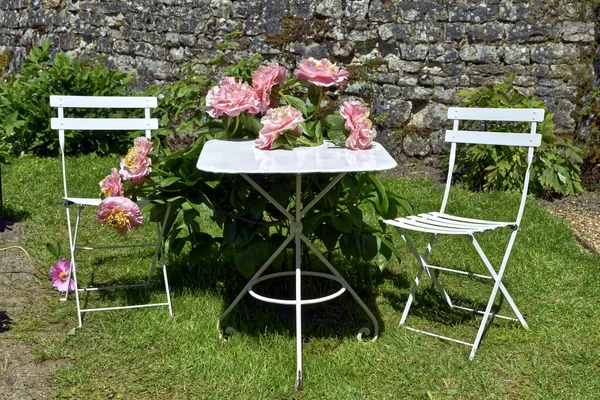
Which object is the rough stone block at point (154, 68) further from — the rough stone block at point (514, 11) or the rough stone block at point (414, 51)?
the rough stone block at point (514, 11)

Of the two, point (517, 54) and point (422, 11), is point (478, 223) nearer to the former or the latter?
point (517, 54)

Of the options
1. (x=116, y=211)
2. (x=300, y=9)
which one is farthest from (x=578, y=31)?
(x=116, y=211)

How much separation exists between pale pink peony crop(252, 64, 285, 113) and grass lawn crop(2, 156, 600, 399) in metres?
0.98

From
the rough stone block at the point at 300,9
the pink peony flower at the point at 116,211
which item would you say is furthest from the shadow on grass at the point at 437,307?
the rough stone block at the point at 300,9

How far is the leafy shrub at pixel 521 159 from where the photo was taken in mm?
6328

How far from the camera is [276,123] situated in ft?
11.4

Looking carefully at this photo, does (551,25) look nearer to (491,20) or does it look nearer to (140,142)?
(491,20)

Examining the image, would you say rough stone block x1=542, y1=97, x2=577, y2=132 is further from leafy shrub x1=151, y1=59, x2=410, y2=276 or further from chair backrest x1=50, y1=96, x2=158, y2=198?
chair backrest x1=50, y1=96, x2=158, y2=198

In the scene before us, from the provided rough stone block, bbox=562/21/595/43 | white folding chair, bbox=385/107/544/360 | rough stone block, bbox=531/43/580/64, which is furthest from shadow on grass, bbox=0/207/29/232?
rough stone block, bbox=562/21/595/43

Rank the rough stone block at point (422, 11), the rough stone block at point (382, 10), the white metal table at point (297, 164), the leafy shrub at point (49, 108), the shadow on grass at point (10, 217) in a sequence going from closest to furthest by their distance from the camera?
the white metal table at point (297, 164)
the shadow on grass at point (10, 217)
the rough stone block at point (422, 11)
the rough stone block at point (382, 10)
the leafy shrub at point (49, 108)

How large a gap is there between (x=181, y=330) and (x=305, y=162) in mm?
1110

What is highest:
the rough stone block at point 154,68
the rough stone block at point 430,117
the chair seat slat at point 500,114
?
the chair seat slat at point 500,114

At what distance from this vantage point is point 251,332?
3.81m

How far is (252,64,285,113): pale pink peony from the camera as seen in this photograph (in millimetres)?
3684
